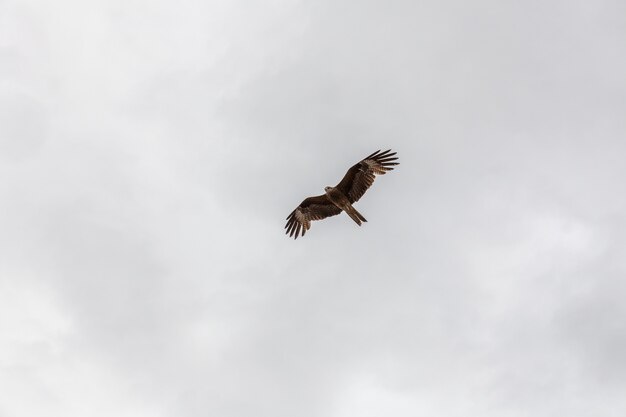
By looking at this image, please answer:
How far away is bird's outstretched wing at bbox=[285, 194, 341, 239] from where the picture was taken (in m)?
41.9

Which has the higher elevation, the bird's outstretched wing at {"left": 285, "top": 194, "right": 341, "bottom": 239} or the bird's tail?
the bird's outstretched wing at {"left": 285, "top": 194, "right": 341, "bottom": 239}

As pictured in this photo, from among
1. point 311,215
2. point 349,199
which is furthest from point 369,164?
point 311,215

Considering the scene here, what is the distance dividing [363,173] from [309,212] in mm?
4059

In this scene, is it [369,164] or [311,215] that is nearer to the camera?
[369,164]

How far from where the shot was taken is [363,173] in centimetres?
4009

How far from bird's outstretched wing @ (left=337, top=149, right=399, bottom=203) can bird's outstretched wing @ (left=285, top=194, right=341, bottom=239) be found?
1450 millimetres

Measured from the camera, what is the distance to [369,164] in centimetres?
3997

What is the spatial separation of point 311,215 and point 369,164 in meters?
4.47

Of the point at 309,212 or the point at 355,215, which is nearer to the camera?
the point at 355,215

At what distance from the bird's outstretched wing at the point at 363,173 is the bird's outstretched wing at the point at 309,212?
1450mm

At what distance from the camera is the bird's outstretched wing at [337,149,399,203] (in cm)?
3978

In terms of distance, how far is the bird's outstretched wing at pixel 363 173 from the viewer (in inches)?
1566

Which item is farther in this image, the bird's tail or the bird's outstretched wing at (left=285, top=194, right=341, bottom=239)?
the bird's outstretched wing at (left=285, top=194, right=341, bottom=239)

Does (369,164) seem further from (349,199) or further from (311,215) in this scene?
(311,215)
